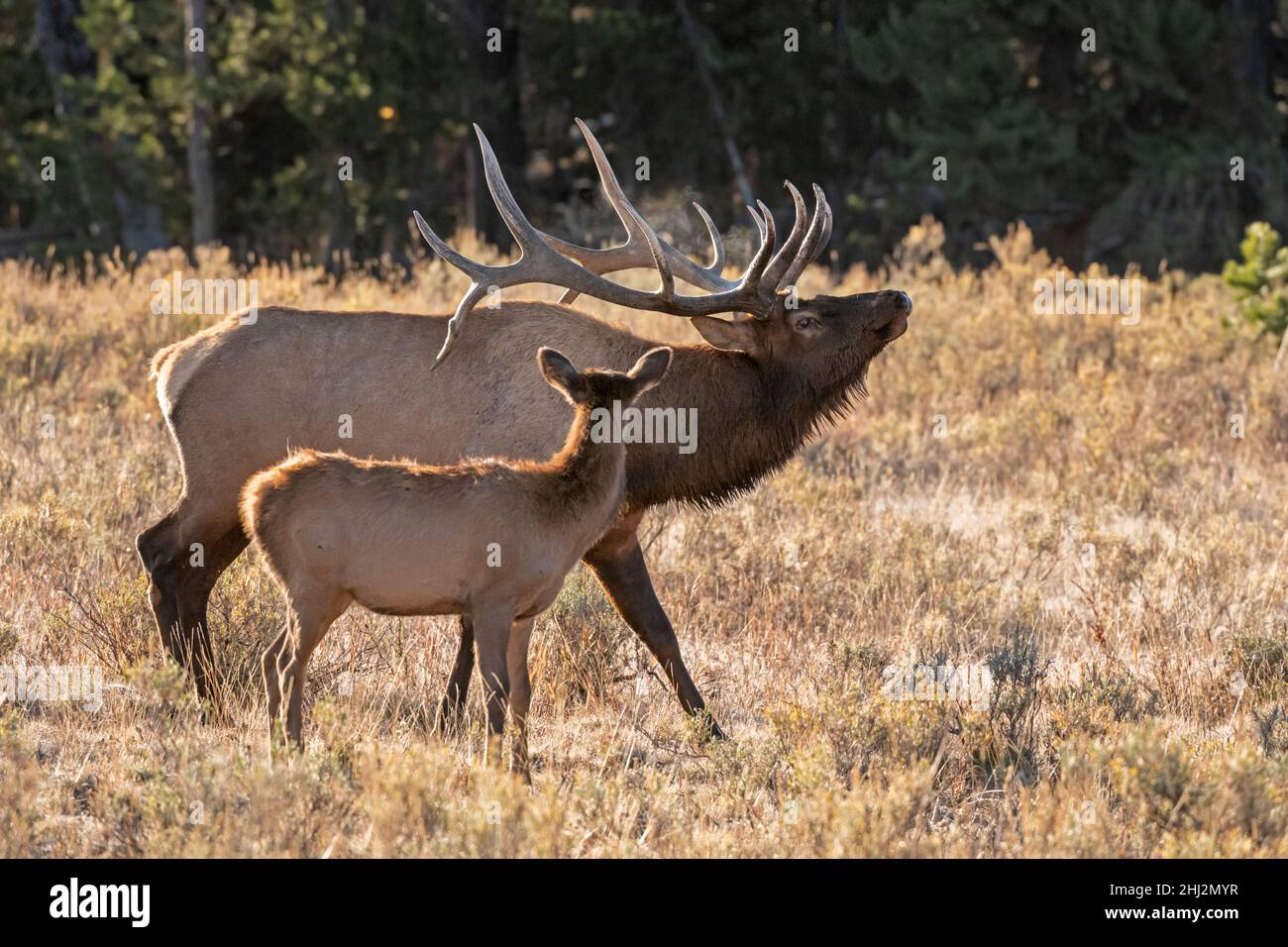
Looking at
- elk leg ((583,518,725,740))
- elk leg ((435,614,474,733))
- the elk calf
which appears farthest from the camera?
elk leg ((583,518,725,740))

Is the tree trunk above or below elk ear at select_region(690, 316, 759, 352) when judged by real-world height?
above

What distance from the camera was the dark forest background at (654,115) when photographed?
2308 centimetres

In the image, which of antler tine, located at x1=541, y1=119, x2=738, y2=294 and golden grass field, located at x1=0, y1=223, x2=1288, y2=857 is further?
antler tine, located at x1=541, y1=119, x2=738, y2=294

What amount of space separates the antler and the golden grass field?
56.4 inches

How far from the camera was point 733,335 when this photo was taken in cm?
732

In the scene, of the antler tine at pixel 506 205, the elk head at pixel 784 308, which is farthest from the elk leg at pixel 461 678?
the antler tine at pixel 506 205

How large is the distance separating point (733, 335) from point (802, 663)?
4.76 ft

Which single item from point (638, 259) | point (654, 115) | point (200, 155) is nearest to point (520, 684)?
point (638, 259)

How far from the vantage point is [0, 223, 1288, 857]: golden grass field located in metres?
5.16

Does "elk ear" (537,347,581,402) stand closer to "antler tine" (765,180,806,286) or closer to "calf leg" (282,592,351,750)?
"calf leg" (282,592,351,750)

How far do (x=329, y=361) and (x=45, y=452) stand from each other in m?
4.13

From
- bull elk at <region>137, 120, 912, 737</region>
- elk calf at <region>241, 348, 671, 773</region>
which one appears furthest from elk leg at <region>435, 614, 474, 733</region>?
elk calf at <region>241, 348, 671, 773</region>

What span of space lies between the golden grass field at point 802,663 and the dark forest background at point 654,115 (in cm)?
1046
